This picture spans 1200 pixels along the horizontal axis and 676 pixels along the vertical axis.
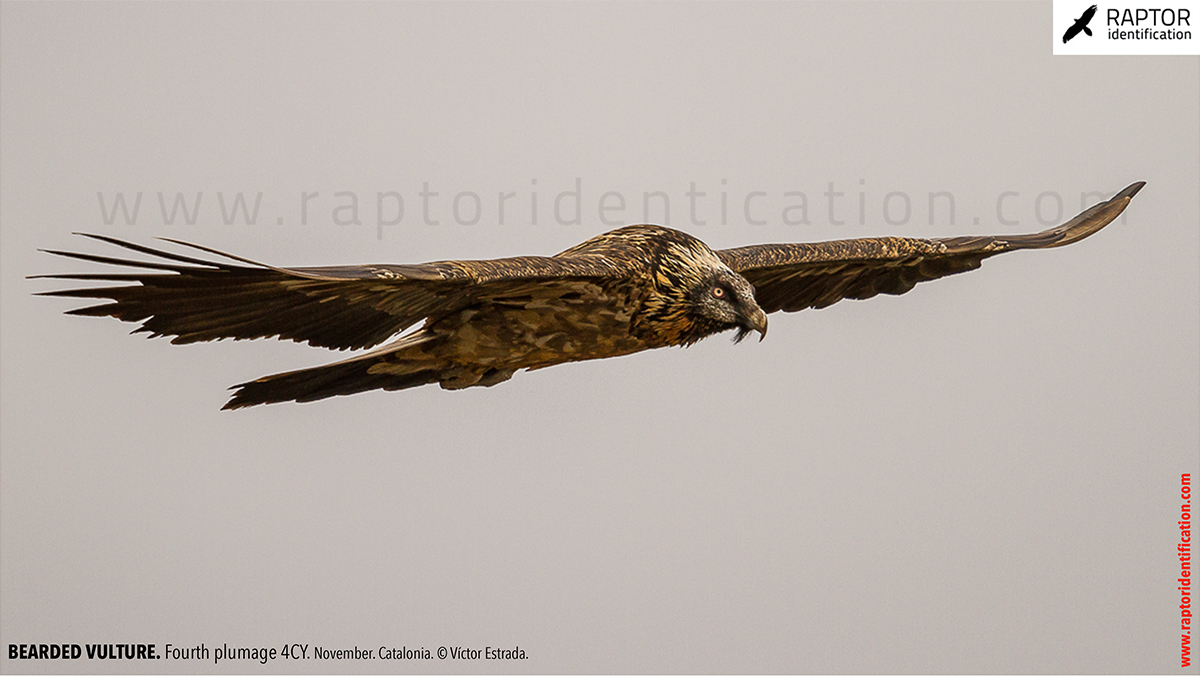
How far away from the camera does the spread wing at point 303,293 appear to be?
5.23 metres

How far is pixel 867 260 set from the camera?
25.6 ft

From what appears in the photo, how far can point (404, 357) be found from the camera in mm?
6855

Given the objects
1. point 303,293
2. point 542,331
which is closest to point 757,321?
point 542,331

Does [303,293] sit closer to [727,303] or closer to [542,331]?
[542,331]

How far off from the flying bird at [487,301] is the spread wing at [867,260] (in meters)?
0.01

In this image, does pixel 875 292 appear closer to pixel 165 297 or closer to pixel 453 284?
pixel 453 284

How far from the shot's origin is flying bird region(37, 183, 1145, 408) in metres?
5.38

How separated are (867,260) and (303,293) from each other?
141 inches

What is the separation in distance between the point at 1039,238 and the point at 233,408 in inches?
190

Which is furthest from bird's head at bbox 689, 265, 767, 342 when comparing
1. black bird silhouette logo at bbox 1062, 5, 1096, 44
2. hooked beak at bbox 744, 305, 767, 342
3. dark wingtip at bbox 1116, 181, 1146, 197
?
black bird silhouette logo at bbox 1062, 5, 1096, 44

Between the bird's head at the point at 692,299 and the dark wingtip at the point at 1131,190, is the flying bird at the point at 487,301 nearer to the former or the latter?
the bird's head at the point at 692,299

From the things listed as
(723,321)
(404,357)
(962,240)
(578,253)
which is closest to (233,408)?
(404,357)

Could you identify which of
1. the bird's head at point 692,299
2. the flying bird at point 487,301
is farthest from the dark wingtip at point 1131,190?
the bird's head at point 692,299

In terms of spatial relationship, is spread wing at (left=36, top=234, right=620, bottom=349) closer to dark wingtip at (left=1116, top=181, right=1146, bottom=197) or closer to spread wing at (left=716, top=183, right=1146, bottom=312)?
spread wing at (left=716, top=183, right=1146, bottom=312)
